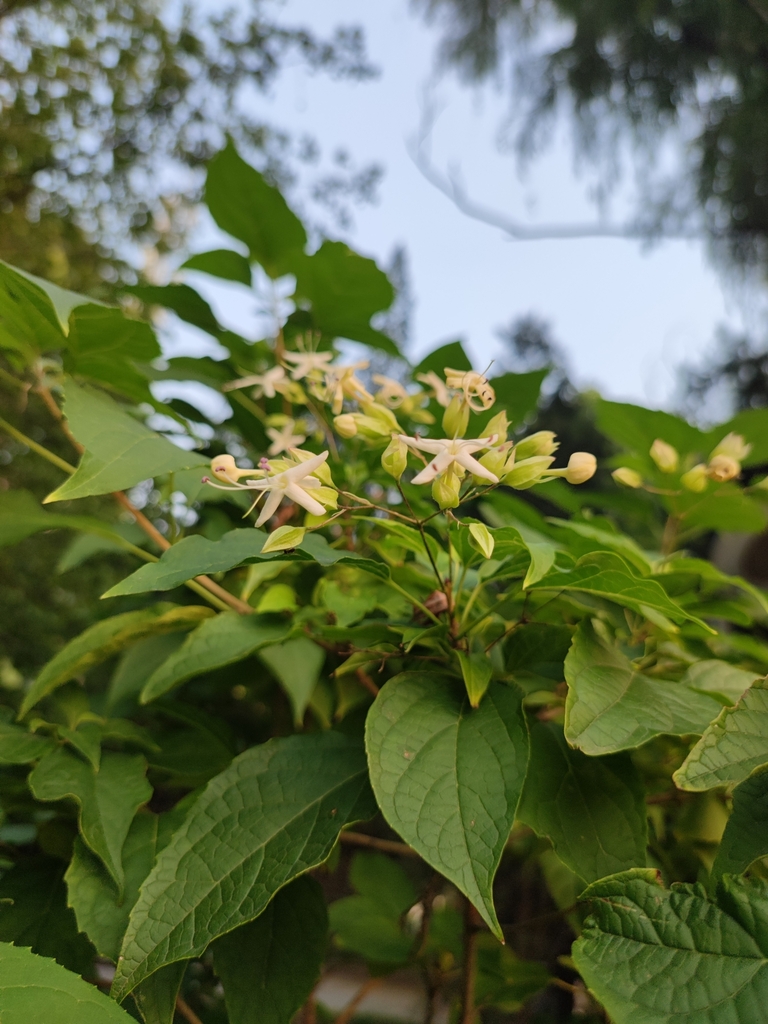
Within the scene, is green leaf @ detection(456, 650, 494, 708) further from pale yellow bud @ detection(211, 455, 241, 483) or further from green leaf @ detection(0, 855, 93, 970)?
green leaf @ detection(0, 855, 93, 970)

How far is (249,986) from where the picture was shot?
1.14ft

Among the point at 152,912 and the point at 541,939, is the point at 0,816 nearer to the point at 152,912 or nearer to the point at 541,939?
the point at 152,912

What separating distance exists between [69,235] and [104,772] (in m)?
2.14

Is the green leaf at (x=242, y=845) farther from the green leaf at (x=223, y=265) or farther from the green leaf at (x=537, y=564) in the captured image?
the green leaf at (x=223, y=265)

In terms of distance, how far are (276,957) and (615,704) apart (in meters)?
0.23

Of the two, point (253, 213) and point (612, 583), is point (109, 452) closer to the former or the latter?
point (612, 583)

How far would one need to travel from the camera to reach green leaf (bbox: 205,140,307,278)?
614mm

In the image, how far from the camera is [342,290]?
62 centimetres

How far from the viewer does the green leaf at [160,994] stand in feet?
1.02

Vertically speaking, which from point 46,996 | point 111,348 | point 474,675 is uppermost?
point 111,348

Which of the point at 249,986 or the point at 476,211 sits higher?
the point at 476,211

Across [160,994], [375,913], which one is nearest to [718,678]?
[160,994]

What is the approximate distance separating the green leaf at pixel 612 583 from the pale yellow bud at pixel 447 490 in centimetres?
6

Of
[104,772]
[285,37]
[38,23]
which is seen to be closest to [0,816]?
[104,772]
